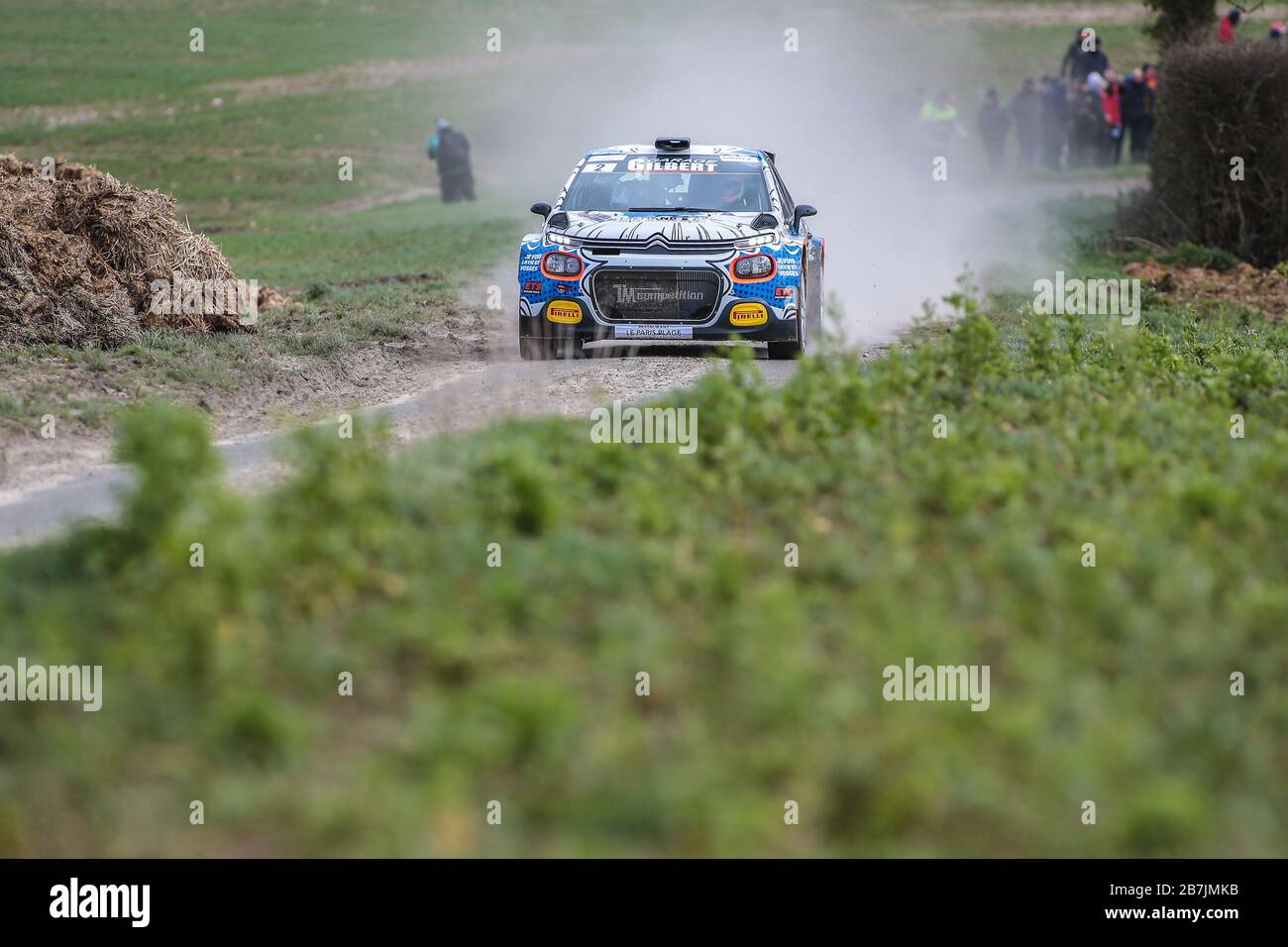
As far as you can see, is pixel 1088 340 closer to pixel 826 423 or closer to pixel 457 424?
pixel 826 423

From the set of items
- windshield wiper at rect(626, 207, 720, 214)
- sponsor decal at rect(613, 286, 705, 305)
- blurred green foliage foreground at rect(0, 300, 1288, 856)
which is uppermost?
windshield wiper at rect(626, 207, 720, 214)

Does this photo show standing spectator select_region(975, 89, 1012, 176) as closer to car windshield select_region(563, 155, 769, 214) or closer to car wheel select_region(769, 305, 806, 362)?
car windshield select_region(563, 155, 769, 214)

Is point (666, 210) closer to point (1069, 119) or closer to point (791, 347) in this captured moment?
point (791, 347)

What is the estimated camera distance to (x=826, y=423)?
28.3ft

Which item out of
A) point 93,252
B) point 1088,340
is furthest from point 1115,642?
point 93,252

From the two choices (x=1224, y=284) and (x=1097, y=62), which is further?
(x=1097, y=62)

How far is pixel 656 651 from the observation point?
5.73 metres

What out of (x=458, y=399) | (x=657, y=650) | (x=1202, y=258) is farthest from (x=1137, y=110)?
(x=657, y=650)

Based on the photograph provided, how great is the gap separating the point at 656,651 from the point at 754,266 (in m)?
7.41

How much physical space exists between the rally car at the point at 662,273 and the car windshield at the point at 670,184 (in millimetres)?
21

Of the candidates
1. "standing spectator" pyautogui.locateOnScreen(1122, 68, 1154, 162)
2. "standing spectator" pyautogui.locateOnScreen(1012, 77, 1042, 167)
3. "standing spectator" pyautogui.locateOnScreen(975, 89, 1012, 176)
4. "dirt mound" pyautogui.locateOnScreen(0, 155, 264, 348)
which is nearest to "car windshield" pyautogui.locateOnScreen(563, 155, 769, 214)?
"dirt mound" pyautogui.locateOnScreen(0, 155, 264, 348)

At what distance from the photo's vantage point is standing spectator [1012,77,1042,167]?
130ft

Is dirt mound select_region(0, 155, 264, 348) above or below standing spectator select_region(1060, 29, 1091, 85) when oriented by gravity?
below

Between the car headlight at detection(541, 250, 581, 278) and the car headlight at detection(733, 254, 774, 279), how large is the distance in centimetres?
127
